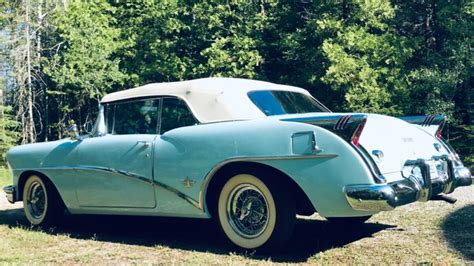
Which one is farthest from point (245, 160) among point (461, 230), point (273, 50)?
point (273, 50)

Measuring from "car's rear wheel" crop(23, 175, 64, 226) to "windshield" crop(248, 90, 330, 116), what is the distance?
2.90 m

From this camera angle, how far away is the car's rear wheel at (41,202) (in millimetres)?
6293

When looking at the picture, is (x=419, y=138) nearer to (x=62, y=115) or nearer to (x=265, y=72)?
(x=265, y=72)

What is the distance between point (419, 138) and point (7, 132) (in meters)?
23.2

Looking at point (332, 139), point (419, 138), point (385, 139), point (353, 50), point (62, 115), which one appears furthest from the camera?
point (62, 115)

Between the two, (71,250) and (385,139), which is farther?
(71,250)

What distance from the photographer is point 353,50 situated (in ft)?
71.8

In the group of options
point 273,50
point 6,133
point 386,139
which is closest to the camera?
point 386,139

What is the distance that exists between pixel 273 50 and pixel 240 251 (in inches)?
851

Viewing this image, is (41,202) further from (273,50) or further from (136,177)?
(273,50)

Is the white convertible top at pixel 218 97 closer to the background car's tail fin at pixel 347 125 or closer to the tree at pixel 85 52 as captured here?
the background car's tail fin at pixel 347 125

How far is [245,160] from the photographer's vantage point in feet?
14.6

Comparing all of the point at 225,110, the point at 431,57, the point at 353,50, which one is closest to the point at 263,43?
the point at 353,50

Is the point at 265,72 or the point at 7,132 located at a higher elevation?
the point at 265,72
